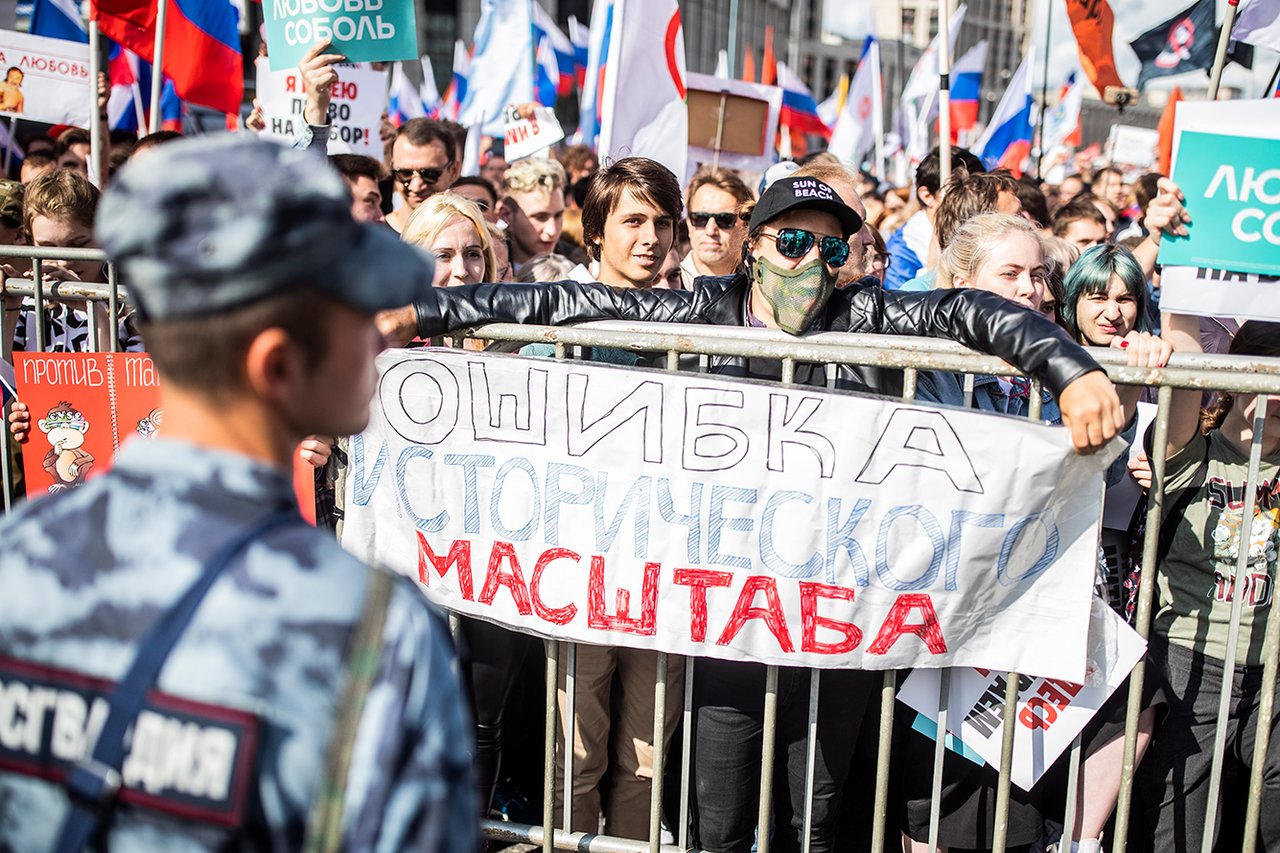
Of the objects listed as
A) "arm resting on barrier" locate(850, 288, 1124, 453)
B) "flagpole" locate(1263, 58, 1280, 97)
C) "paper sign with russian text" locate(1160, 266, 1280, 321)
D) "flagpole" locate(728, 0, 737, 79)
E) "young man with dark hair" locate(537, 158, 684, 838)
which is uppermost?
"flagpole" locate(728, 0, 737, 79)

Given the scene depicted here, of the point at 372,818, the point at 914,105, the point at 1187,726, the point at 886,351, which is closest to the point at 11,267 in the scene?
the point at 886,351

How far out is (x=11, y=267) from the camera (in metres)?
4.14

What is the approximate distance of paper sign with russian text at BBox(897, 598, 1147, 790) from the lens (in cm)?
298

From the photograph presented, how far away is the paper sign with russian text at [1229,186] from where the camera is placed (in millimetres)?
3312

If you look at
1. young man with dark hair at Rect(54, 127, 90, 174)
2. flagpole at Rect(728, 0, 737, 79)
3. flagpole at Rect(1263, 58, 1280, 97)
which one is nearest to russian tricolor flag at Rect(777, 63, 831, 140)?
flagpole at Rect(728, 0, 737, 79)

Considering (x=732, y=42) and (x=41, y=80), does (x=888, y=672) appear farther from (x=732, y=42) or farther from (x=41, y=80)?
(x=732, y=42)

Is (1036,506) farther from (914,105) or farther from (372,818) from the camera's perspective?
(914,105)

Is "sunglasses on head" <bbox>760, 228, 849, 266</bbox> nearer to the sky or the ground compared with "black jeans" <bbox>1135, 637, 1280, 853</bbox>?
nearer to the sky

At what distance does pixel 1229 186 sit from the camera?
3.37 meters

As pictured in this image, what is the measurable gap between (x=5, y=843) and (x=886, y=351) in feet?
6.96

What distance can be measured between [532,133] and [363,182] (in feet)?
9.84

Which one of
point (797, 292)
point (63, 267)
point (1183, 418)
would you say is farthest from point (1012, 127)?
point (63, 267)

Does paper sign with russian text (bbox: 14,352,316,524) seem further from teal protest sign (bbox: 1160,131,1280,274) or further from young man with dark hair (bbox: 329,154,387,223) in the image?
teal protest sign (bbox: 1160,131,1280,274)

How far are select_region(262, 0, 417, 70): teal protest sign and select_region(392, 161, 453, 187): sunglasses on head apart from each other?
3.00 ft
